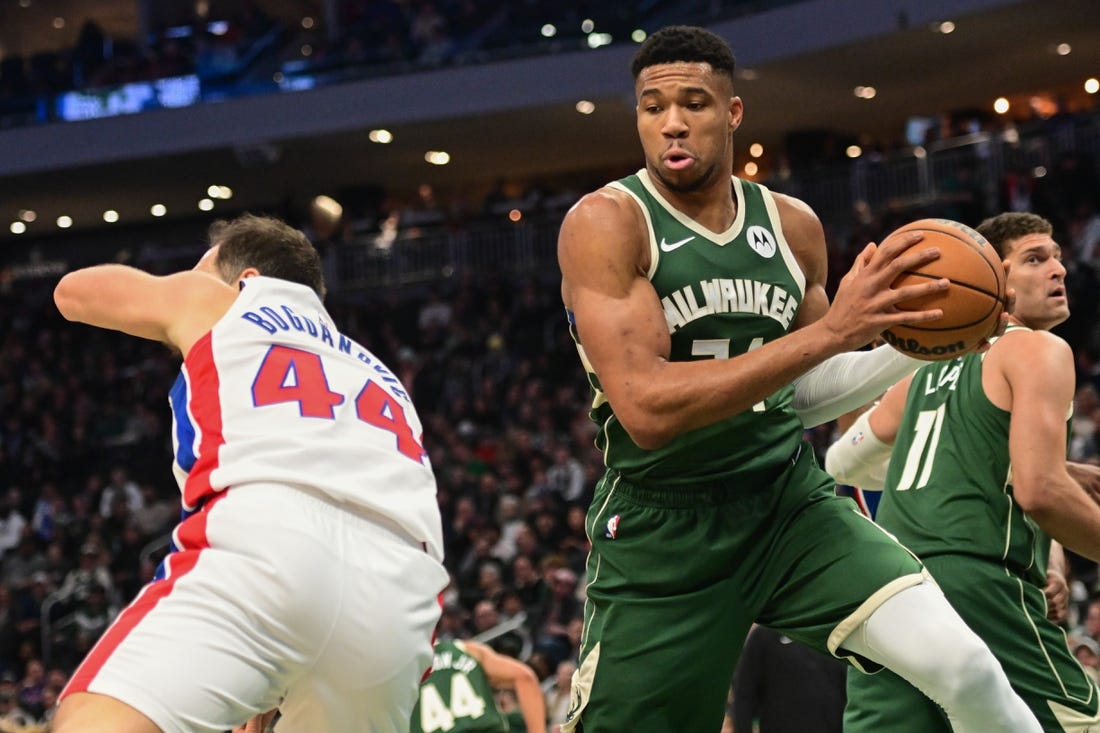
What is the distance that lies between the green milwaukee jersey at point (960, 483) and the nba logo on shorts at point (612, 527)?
1.13 metres

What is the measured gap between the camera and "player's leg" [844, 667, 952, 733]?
14.8ft

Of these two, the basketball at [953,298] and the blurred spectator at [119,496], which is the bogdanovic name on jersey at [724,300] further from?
the blurred spectator at [119,496]

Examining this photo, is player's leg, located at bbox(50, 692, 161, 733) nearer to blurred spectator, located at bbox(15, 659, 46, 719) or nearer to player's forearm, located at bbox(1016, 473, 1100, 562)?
player's forearm, located at bbox(1016, 473, 1100, 562)

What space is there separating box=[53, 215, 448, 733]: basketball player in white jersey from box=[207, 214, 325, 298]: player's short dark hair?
0.12 metres

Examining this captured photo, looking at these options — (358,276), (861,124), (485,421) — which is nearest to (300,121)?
(358,276)

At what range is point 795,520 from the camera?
4.18 metres

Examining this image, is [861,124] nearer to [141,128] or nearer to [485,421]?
[485,421]

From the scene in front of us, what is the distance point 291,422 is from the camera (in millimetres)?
3613

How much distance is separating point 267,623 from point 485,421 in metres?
15.8

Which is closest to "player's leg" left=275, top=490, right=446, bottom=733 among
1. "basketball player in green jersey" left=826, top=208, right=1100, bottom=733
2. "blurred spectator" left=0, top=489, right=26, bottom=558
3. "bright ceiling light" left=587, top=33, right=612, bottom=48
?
"basketball player in green jersey" left=826, top=208, right=1100, bottom=733

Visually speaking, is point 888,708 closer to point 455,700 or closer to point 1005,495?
point 1005,495

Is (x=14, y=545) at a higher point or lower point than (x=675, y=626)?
lower

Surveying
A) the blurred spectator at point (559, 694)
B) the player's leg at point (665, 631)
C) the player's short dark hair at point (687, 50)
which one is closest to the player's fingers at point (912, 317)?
the player's leg at point (665, 631)

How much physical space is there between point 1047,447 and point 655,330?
1.34 meters
